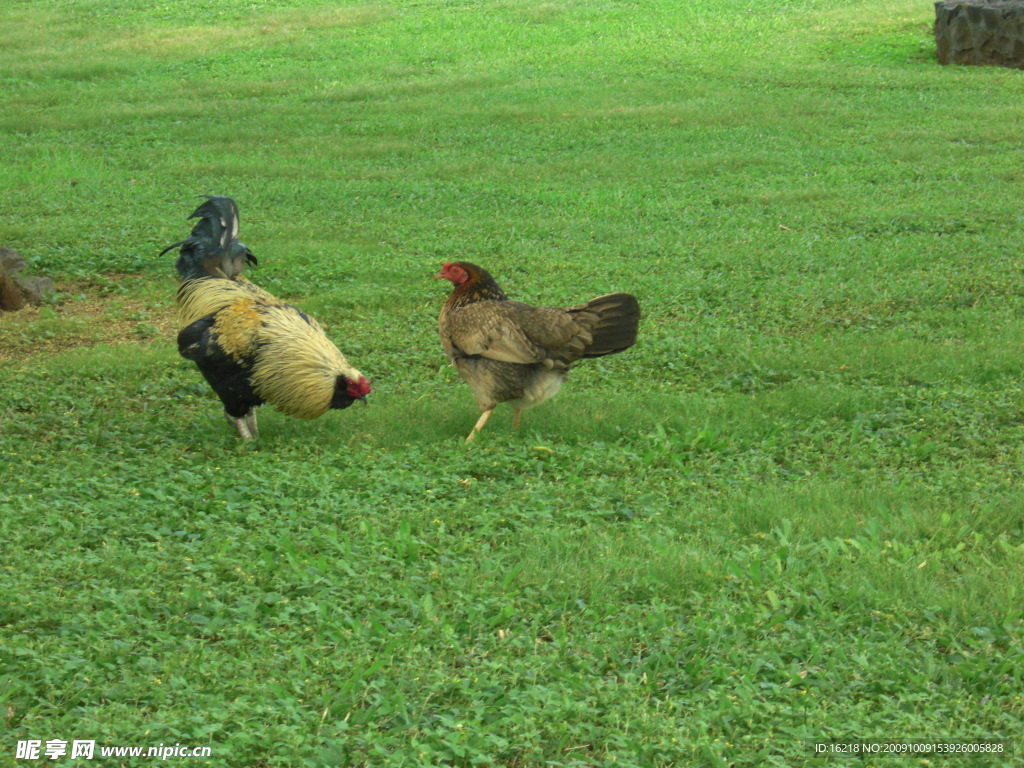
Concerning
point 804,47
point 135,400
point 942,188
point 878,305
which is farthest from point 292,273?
point 804,47

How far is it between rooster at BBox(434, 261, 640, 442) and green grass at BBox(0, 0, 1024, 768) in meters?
0.41

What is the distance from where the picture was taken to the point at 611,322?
26.2 ft

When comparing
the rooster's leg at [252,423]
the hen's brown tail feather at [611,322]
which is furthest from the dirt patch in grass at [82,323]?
the hen's brown tail feather at [611,322]

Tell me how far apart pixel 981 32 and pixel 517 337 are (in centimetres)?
2318

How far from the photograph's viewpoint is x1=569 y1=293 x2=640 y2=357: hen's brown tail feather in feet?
26.1

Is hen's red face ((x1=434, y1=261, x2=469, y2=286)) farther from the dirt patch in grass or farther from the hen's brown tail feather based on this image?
→ the dirt patch in grass

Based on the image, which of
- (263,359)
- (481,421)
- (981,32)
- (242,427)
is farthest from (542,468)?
(981,32)

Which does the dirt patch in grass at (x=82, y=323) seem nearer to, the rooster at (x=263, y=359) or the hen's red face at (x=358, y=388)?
the rooster at (x=263, y=359)

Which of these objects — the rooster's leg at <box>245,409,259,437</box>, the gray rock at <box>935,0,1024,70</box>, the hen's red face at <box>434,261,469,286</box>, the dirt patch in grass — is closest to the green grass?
the dirt patch in grass

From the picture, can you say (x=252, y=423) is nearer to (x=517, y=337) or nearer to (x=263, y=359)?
(x=263, y=359)

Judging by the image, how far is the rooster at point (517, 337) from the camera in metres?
8.01

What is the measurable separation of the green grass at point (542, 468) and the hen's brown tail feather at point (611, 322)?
0.76 meters

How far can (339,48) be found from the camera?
28.7 m

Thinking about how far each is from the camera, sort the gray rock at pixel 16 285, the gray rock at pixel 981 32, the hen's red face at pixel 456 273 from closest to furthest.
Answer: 1. the hen's red face at pixel 456 273
2. the gray rock at pixel 16 285
3. the gray rock at pixel 981 32
